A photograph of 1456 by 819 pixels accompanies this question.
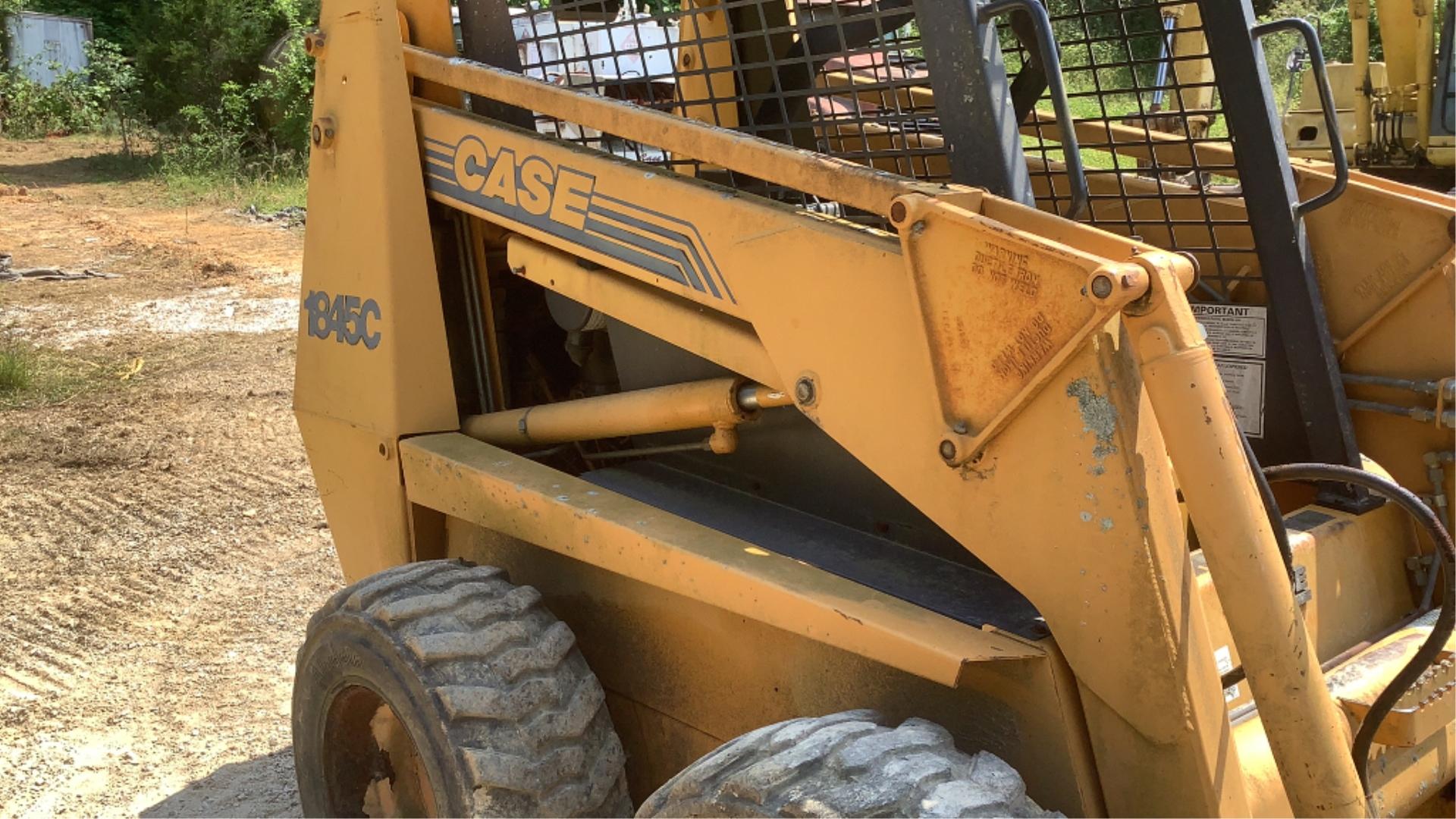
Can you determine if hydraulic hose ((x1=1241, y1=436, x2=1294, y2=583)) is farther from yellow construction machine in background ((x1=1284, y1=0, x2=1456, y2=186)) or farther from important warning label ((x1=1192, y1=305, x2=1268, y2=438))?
yellow construction machine in background ((x1=1284, y1=0, x2=1456, y2=186))

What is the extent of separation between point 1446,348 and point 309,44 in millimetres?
2506

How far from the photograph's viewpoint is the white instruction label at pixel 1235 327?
2.82 metres

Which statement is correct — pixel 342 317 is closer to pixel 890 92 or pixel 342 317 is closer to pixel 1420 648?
pixel 890 92

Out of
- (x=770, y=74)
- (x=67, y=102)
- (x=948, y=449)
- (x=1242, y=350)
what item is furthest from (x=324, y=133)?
(x=67, y=102)

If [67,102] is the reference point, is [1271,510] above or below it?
below

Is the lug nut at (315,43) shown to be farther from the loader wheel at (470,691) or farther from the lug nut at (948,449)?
the lug nut at (948,449)

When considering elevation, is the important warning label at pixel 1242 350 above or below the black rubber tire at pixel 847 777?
above

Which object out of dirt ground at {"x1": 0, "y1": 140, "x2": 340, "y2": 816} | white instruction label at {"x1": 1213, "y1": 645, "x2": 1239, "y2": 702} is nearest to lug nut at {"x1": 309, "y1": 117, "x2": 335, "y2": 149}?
dirt ground at {"x1": 0, "y1": 140, "x2": 340, "y2": 816}

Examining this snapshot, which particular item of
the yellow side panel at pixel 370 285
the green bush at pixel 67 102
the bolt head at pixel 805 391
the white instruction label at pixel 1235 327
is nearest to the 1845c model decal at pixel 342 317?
the yellow side panel at pixel 370 285

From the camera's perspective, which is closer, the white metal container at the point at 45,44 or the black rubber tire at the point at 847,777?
the black rubber tire at the point at 847,777

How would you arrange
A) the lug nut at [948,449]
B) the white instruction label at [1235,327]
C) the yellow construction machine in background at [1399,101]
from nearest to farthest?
the lug nut at [948,449] < the white instruction label at [1235,327] < the yellow construction machine in background at [1399,101]

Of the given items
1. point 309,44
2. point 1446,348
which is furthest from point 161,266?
point 1446,348

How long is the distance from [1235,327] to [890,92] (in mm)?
868

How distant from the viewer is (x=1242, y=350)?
2840 mm
